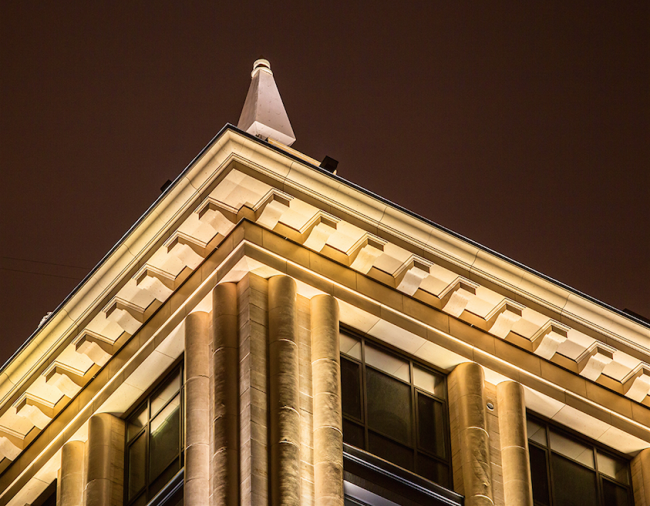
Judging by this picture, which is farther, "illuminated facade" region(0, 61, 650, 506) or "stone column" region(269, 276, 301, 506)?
"illuminated facade" region(0, 61, 650, 506)

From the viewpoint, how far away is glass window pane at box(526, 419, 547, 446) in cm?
5012

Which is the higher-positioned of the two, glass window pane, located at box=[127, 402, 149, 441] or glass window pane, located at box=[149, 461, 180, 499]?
glass window pane, located at box=[127, 402, 149, 441]

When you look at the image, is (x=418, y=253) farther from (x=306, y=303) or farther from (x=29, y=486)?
(x=29, y=486)

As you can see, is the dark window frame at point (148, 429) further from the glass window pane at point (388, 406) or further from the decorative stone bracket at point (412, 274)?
the decorative stone bracket at point (412, 274)

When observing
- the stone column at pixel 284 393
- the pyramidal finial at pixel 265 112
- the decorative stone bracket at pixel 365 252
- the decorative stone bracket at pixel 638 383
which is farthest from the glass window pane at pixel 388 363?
the pyramidal finial at pixel 265 112

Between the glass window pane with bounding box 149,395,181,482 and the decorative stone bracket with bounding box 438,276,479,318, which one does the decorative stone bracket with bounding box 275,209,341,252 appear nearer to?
the decorative stone bracket with bounding box 438,276,479,318

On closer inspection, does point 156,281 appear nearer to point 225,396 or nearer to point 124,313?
point 124,313

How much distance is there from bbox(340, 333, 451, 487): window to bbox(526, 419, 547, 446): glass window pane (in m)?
3.09

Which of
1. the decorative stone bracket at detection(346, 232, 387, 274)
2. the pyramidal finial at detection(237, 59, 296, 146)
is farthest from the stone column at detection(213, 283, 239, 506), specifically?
the pyramidal finial at detection(237, 59, 296, 146)

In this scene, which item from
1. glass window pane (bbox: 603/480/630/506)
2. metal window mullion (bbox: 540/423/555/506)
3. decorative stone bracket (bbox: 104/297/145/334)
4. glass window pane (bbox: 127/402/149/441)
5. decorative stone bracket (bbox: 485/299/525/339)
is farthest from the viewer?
glass window pane (bbox: 603/480/630/506)

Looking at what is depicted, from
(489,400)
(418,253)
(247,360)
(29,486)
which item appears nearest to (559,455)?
(489,400)

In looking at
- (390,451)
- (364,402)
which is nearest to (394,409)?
(364,402)

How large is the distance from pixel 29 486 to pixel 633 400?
17.6 m

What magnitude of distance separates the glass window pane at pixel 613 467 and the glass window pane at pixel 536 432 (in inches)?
75.7
